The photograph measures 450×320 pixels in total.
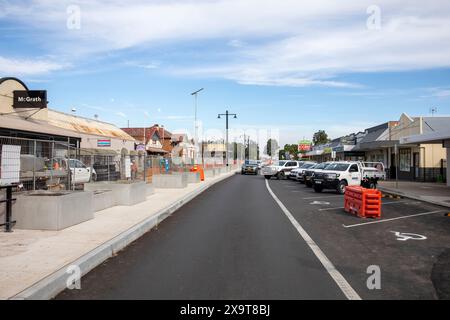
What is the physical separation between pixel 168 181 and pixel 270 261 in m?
17.2

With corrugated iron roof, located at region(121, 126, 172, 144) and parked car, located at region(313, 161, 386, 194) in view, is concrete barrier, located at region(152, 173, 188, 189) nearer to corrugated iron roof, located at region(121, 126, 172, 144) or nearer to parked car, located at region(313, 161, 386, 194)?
parked car, located at region(313, 161, 386, 194)

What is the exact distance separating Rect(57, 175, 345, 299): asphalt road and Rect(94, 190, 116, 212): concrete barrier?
2.78 m

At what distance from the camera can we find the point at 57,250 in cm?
743

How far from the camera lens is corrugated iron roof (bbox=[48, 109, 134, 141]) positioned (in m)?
40.4

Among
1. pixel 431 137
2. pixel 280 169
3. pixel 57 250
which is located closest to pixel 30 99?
pixel 280 169

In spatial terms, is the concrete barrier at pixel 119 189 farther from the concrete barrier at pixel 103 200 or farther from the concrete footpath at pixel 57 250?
the concrete footpath at pixel 57 250

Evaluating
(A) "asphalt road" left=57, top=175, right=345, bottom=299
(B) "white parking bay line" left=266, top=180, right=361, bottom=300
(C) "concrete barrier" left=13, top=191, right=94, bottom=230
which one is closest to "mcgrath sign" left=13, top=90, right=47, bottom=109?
(C) "concrete barrier" left=13, top=191, right=94, bottom=230

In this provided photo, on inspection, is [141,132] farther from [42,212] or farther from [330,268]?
[330,268]

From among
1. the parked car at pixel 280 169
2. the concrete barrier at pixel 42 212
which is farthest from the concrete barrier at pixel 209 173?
the concrete barrier at pixel 42 212

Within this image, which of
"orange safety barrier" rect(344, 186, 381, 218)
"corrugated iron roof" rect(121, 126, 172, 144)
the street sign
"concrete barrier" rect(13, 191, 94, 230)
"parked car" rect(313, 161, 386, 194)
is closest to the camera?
the street sign

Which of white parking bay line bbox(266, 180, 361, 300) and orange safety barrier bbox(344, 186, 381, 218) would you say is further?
orange safety barrier bbox(344, 186, 381, 218)

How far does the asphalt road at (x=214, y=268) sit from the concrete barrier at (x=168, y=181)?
500 inches

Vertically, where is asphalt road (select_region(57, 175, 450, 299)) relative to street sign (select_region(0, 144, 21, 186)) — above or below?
below

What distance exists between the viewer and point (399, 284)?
5934mm
